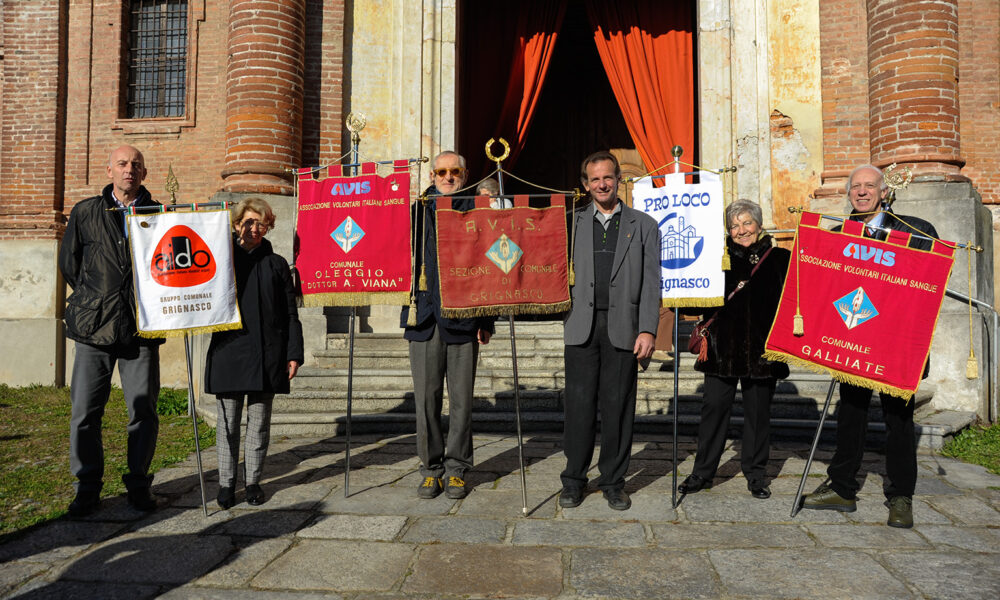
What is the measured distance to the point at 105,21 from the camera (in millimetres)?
9828

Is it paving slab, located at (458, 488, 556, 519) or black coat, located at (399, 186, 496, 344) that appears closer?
paving slab, located at (458, 488, 556, 519)

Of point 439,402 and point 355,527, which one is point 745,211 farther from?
point 355,527

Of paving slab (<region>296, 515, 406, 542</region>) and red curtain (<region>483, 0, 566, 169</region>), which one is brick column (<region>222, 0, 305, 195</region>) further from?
paving slab (<region>296, 515, 406, 542</region>)

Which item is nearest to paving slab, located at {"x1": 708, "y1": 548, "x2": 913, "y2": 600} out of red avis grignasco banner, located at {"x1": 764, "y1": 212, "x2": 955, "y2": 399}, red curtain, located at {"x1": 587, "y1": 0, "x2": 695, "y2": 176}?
red avis grignasco banner, located at {"x1": 764, "y1": 212, "x2": 955, "y2": 399}

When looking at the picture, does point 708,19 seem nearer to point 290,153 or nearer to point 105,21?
point 290,153

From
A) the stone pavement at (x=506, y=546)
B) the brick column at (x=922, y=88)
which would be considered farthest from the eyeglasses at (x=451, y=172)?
the brick column at (x=922, y=88)

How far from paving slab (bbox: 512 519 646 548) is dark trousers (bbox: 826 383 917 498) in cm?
128

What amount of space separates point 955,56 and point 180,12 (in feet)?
32.3

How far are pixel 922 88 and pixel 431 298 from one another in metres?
6.27

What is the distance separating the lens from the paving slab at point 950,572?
9.36 feet

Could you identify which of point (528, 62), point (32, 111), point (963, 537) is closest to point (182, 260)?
point (963, 537)

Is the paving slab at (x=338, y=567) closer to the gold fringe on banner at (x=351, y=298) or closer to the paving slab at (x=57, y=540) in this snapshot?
the paving slab at (x=57, y=540)

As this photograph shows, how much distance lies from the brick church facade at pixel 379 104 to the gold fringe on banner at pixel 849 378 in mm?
3952

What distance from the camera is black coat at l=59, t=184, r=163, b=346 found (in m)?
3.88
